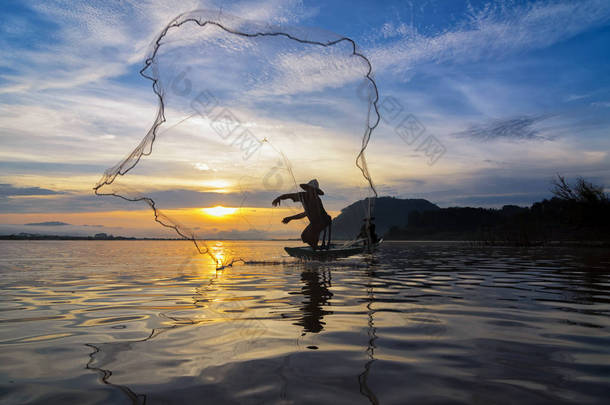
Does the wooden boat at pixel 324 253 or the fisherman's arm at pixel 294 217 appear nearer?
the fisherman's arm at pixel 294 217

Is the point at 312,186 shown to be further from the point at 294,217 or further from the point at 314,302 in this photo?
the point at 314,302

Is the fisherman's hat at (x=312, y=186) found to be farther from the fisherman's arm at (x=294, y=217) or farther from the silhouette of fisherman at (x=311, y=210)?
the fisherman's arm at (x=294, y=217)

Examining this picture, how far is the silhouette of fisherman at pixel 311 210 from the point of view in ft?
73.5

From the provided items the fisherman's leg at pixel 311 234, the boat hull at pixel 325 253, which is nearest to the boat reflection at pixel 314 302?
the boat hull at pixel 325 253

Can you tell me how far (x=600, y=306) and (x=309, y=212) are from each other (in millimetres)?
16101

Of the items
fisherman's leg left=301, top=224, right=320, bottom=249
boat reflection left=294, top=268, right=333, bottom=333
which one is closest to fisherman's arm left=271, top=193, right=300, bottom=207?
fisherman's leg left=301, top=224, right=320, bottom=249

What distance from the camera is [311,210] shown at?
23312mm

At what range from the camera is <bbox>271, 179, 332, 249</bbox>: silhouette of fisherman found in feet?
73.5

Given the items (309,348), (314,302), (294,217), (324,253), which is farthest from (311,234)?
(309,348)

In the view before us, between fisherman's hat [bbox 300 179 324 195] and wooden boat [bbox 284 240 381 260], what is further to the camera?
wooden boat [bbox 284 240 381 260]

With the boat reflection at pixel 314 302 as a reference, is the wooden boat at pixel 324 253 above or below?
above

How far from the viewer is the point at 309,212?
76.8 feet

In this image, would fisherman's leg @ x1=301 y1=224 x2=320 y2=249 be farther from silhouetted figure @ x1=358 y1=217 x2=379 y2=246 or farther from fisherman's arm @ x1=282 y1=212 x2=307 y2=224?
silhouetted figure @ x1=358 y1=217 x2=379 y2=246

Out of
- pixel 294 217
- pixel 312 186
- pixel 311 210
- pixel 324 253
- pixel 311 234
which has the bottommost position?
pixel 324 253
